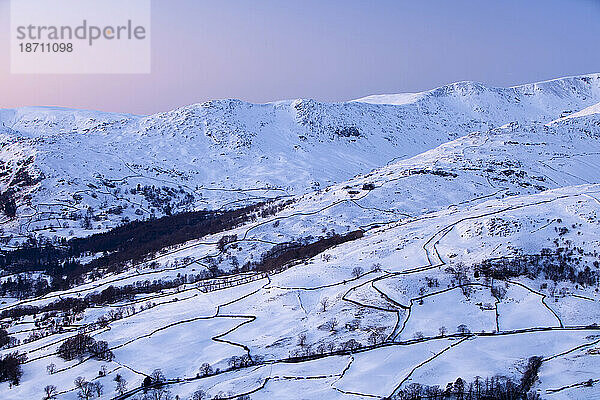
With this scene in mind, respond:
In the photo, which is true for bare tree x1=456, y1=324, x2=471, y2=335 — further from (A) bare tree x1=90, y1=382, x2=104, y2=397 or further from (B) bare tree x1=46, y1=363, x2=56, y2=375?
(B) bare tree x1=46, y1=363, x2=56, y2=375

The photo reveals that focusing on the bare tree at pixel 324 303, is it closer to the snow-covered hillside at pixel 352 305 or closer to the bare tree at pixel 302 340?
the snow-covered hillside at pixel 352 305

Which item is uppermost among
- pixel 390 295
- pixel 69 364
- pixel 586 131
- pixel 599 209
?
pixel 586 131

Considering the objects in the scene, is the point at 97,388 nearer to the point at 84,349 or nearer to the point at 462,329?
the point at 84,349

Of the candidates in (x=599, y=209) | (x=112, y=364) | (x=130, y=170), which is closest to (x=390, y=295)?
(x=112, y=364)

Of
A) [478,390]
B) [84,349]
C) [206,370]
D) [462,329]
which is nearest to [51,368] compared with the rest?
Result: [84,349]

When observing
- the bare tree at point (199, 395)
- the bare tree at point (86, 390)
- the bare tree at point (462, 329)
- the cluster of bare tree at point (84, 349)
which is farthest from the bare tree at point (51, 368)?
the bare tree at point (462, 329)

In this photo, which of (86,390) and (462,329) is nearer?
(86,390)

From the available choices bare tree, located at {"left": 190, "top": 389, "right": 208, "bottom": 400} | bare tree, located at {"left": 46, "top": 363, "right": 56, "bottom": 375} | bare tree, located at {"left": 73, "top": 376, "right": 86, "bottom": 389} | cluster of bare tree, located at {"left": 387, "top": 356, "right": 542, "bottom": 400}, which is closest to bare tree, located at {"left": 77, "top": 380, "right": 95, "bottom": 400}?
bare tree, located at {"left": 73, "top": 376, "right": 86, "bottom": 389}

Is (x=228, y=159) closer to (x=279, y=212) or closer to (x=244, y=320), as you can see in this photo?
(x=279, y=212)
